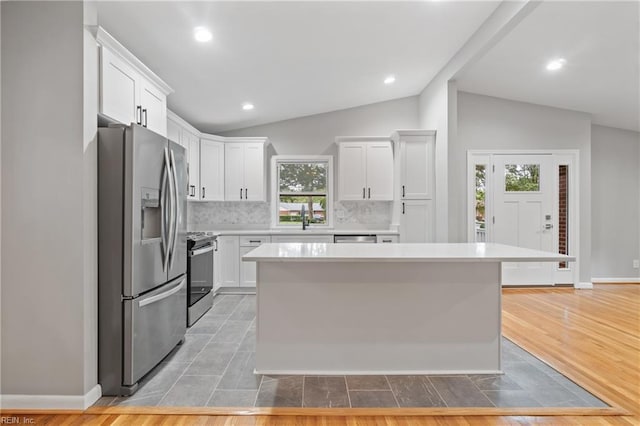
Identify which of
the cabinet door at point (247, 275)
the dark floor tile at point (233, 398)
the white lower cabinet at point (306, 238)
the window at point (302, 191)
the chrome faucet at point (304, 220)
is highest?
the window at point (302, 191)

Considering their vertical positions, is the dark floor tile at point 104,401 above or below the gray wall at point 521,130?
below

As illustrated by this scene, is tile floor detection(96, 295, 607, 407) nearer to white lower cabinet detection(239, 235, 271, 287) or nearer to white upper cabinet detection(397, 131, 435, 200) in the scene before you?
white lower cabinet detection(239, 235, 271, 287)

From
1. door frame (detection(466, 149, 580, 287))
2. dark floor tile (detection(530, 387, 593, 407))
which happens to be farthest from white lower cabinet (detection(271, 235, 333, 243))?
dark floor tile (detection(530, 387, 593, 407))

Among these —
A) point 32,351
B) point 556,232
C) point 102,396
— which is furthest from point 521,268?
point 32,351

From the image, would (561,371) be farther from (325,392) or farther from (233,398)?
(233,398)

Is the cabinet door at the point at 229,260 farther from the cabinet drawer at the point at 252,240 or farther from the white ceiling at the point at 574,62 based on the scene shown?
the white ceiling at the point at 574,62

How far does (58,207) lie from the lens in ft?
7.04

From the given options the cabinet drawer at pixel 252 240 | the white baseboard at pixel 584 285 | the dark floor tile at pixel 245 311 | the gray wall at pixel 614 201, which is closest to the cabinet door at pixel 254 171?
the cabinet drawer at pixel 252 240

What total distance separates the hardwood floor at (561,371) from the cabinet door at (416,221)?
138cm

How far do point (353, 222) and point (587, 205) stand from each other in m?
3.65

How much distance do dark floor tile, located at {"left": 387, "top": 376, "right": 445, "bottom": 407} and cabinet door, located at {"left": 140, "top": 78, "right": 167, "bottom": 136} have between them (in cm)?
278

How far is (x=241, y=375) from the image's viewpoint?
8.40 feet

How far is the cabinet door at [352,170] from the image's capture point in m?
5.42

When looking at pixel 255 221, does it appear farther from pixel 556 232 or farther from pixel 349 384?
pixel 556 232
